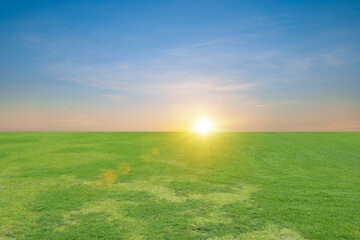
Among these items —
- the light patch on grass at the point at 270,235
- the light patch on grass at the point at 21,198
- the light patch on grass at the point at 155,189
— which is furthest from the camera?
the light patch on grass at the point at 155,189

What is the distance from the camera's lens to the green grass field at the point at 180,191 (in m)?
6.39

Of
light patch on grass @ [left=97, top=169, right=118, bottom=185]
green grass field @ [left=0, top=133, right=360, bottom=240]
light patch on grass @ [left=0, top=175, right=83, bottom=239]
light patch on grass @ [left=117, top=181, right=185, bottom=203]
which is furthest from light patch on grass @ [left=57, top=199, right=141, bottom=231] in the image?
light patch on grass @ [left=97, top=169, right=118, bottom=185]

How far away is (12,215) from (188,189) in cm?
564

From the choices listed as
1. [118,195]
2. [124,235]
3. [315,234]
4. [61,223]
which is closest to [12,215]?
[61,223]

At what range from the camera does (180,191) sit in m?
9.27

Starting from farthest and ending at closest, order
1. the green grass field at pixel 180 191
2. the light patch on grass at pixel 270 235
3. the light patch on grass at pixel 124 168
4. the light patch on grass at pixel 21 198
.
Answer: the light patch on grass at pixel 124 168
the light patch on grass at pixel 21 198
the green grass field at pixel 180 191
the light patch on grass at pixel 270 235

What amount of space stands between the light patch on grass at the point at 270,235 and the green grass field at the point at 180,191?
0.08 feet

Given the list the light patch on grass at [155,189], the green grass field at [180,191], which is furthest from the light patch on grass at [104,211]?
the light patch on grass at [155,189]

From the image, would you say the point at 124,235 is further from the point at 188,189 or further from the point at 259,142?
the point at 259,142

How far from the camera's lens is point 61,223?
A: 6750 mm

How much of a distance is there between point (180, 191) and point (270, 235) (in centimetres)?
389

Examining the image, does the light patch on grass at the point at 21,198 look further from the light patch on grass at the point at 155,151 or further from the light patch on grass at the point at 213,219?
the light patch on grass at the point at 155,151

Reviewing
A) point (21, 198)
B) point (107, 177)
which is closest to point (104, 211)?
point (21, 198)

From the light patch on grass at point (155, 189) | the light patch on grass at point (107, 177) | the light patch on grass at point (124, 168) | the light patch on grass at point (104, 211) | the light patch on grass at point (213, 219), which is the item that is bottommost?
the light patch on grass at point (213, 219)
